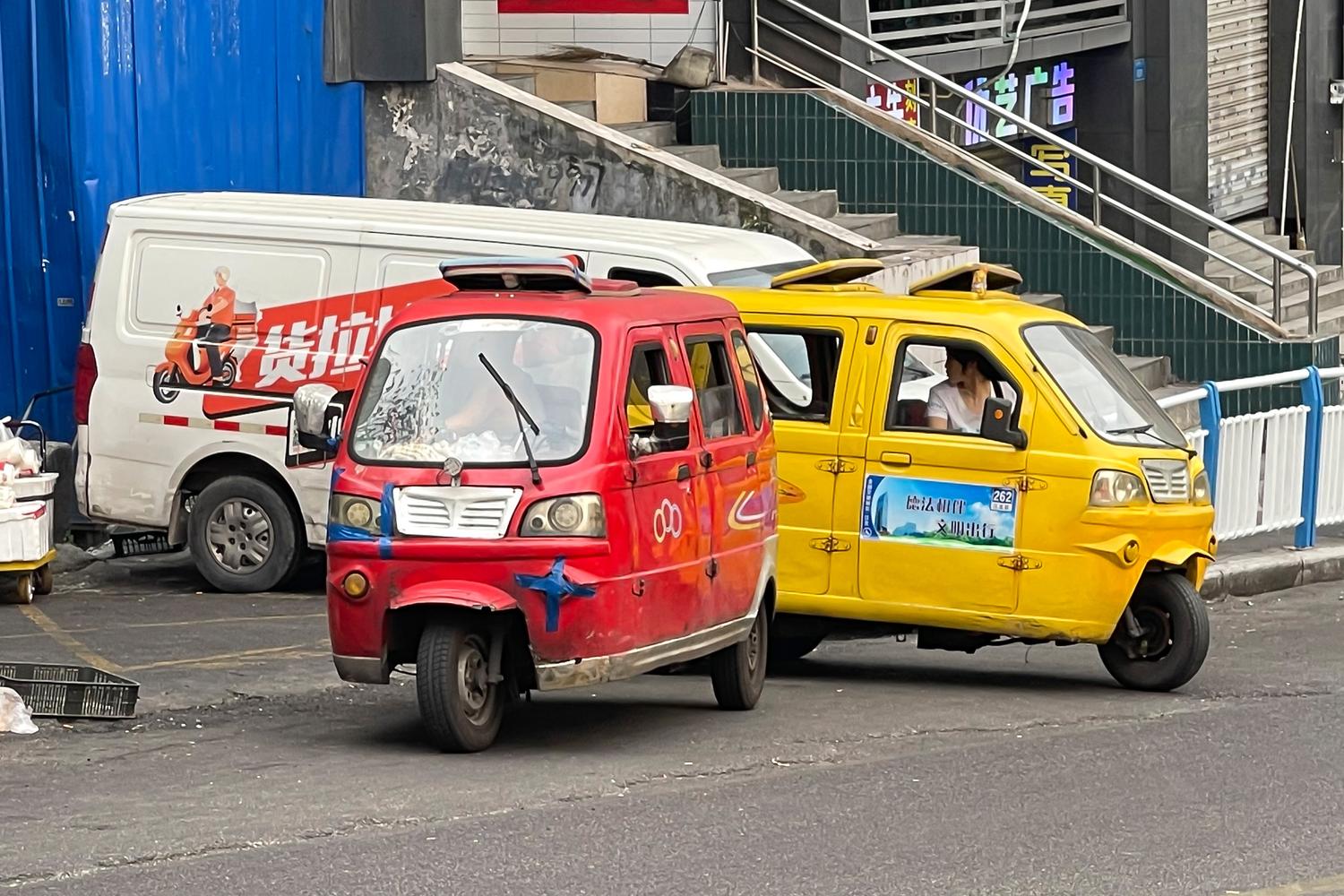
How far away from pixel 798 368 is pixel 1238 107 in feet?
58.8

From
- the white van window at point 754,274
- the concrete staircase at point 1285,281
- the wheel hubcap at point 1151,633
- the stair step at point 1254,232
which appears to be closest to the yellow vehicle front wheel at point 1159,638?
the wheel hubcap at point 1151,633

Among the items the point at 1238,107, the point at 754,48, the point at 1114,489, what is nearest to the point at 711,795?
the point at 1114,489

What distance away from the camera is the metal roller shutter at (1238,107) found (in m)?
26.0

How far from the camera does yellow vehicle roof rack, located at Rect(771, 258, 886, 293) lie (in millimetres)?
11031

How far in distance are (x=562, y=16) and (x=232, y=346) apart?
761 centimetres

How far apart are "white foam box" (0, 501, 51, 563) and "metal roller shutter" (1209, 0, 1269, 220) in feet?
55.3

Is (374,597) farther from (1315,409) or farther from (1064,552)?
(1315,409)

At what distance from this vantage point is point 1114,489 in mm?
9859

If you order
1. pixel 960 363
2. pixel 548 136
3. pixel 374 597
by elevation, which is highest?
pixel 548 136

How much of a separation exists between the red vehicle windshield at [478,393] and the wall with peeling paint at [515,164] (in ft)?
24.8

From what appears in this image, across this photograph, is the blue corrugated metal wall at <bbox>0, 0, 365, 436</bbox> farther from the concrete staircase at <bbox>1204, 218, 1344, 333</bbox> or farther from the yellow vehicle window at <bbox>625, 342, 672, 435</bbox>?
the concrete staircase at <bbox>1204, 218, 1344, 333</bbox>

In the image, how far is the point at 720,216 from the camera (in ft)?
53.1

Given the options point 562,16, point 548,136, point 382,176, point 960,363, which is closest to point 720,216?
point 548,136

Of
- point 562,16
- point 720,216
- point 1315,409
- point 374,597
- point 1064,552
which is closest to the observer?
point 374,597
